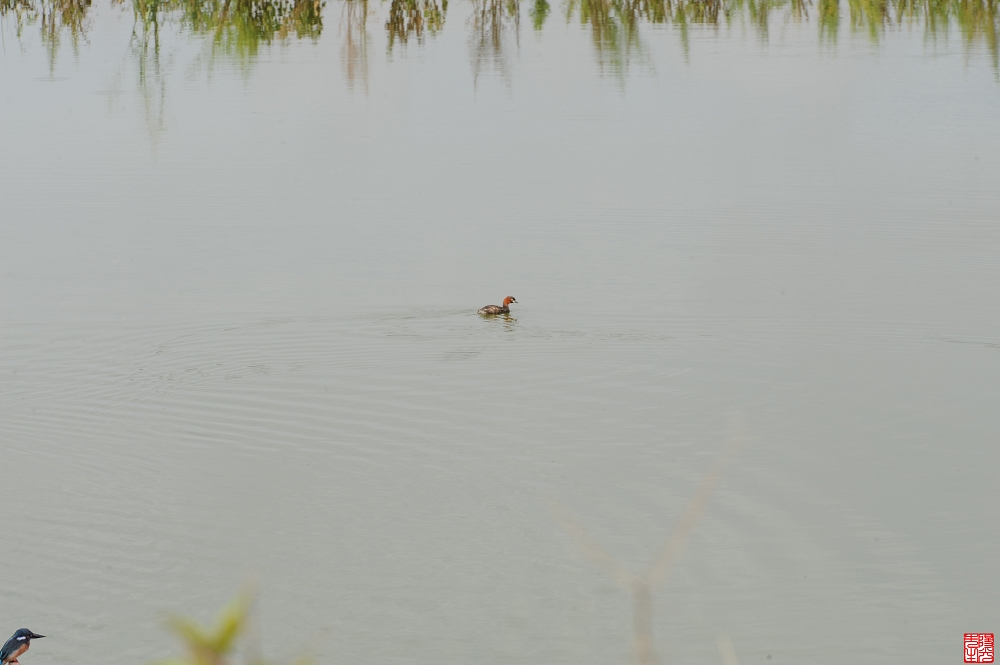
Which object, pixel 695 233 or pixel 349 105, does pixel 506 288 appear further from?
pixel 349 105

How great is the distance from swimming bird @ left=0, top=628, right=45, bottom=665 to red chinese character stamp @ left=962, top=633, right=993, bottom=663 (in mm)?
3801

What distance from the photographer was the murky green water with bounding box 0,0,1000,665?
6.18m

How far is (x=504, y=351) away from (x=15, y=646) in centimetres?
490

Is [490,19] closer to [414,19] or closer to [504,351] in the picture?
[414,19]

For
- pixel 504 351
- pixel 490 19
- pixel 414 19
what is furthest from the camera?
pixel 414 19

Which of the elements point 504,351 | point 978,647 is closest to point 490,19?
point 504,351

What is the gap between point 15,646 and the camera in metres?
5.42

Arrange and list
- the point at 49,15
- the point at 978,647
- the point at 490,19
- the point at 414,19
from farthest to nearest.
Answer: the point at 49,15 → the point at 414,19 → the point at 490,19 → the point at 978,647

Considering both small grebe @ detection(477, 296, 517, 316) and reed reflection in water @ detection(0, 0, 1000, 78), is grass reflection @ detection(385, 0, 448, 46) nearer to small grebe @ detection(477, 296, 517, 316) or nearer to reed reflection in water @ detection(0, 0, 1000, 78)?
reed reflection in water @ detection(0, 0, 1000, 78)

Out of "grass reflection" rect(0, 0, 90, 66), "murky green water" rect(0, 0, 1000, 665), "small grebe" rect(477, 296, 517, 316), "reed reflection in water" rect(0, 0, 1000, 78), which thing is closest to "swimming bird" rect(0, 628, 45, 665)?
"murky green water" rect(0, 0, 1000, 665)

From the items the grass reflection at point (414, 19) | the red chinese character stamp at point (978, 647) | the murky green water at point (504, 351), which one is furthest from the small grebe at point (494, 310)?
the grass reflection at point (414, 19)

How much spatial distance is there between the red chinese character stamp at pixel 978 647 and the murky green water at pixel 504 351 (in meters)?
0.10

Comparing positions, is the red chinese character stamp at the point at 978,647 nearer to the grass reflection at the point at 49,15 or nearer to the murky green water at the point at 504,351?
the murky green water at the point at 504,351

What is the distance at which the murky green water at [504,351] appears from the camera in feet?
20.3
